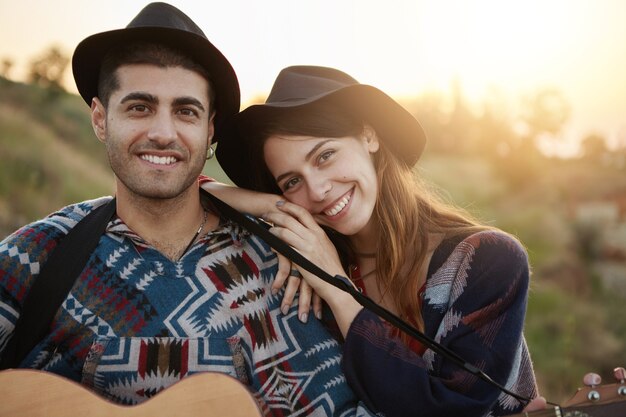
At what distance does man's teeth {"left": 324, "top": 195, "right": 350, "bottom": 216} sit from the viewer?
286cm

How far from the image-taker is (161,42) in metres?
2.53

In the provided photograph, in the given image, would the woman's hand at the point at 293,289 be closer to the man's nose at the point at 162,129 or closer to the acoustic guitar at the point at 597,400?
the man's nose at the point at 162,129

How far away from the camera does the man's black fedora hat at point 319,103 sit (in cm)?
281

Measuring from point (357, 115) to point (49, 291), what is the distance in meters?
1.47

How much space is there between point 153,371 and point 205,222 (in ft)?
2.18

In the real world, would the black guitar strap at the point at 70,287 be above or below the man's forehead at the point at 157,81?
below

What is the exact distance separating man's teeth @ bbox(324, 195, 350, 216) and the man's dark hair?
800 mm

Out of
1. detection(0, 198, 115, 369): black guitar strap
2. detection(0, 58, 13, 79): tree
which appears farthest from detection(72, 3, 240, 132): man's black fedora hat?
detection(0, 58, 13, 79): tree

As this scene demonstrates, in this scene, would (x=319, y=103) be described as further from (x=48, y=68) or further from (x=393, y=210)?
(x=48, y=68)

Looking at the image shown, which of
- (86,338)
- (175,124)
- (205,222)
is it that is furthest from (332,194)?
(86,338)

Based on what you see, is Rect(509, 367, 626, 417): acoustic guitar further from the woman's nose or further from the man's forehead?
the man's forehead

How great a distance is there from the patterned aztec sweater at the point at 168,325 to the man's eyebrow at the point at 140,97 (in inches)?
19.5

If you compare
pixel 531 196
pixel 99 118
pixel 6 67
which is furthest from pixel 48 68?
pixel 531 196

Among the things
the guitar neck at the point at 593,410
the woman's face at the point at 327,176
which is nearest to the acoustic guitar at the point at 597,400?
the guitar neck at the point at 593,410
